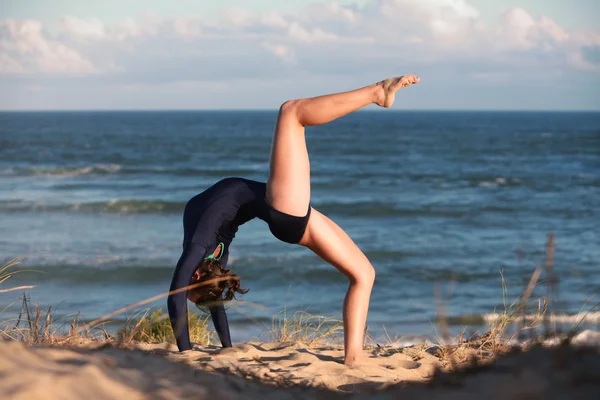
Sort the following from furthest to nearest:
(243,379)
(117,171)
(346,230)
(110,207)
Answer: (117,171) → (110,207) → (346,230) → (243,379)

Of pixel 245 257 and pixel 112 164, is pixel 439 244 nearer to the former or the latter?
pixel 245 257

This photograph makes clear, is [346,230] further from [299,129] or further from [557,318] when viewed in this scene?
[557,318]

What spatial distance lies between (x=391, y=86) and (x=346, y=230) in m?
11.5

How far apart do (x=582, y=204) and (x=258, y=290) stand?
1261cm

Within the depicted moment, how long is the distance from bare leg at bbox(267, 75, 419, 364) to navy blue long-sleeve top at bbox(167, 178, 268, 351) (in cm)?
20

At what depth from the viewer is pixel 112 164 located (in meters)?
30.2

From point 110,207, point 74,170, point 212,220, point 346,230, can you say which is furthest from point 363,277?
point 74,170

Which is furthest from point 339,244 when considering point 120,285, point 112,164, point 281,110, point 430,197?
point 112,164

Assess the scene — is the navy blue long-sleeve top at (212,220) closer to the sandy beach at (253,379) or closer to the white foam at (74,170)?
the sandy beach at (253,379)

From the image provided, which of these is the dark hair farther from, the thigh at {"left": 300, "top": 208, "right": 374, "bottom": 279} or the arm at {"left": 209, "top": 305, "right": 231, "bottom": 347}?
the thigh at {"left": 300, "top": 208, "right": 374, "bottom": 279}

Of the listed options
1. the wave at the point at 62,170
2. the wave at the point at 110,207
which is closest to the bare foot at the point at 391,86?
the wave at the point at 110,207

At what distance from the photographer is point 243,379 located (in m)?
3.27

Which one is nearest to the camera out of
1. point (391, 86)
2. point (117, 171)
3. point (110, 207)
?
point (391, 86)

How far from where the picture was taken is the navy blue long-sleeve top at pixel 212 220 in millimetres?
3998
